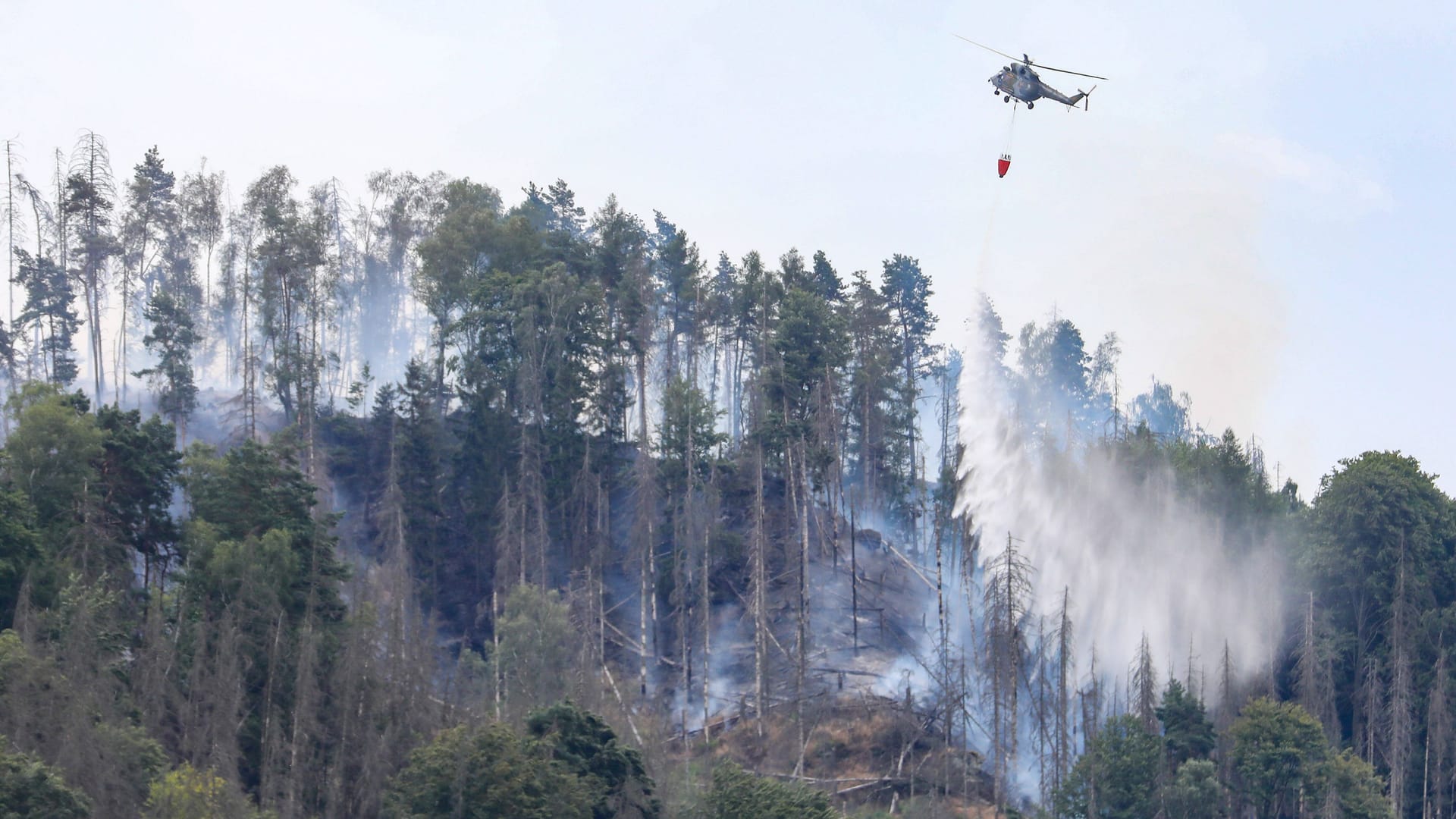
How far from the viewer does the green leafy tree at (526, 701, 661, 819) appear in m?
47.6

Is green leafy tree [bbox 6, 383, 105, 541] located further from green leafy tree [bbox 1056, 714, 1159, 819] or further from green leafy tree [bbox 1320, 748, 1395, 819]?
green leafy tree [bbox 1320, 748, 1395, 819]

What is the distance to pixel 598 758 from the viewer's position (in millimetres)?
48312

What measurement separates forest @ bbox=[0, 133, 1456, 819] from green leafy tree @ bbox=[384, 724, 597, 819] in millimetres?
116

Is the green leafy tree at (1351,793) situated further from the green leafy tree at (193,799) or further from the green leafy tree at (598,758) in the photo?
the green leafy tree at (193,799)

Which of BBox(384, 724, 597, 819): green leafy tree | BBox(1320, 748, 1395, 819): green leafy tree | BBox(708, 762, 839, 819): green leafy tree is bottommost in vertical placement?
BBox(1320, 748, 1395, 819): green leafy tree

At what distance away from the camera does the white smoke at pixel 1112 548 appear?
75.3m

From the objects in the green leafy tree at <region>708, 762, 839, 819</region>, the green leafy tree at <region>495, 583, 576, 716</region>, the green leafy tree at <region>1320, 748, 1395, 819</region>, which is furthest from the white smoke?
the green leafy tree at <region>708, 762, 839, 819</region>

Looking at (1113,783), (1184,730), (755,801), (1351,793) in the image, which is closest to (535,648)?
(755,801)

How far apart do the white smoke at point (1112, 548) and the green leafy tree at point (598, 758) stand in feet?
99.0

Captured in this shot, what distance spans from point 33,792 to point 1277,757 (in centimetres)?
4486

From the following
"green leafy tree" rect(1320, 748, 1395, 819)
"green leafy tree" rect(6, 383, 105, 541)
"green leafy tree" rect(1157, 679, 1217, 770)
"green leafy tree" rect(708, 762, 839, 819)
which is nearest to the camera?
"green leafy tree" rect(708, 762, 839, 819)

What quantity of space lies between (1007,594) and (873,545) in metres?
19.6

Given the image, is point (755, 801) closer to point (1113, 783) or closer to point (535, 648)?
Result: point (535, 648)

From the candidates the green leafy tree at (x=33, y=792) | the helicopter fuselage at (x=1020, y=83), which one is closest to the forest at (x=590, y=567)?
the green leafy tree at (x=33, y=792)
